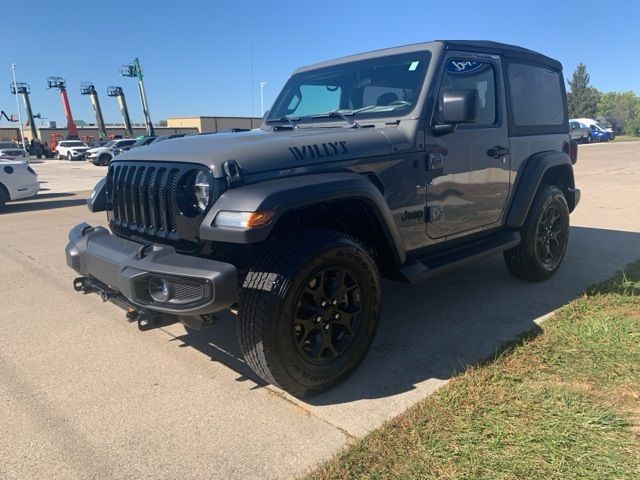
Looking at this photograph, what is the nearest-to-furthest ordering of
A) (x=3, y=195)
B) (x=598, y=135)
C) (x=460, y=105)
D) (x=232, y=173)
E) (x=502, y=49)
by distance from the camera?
(x=232, y=173) < (x=460, y=105) < (x=502, y=49) < (x=3, y=195) < (x=598, y=135)

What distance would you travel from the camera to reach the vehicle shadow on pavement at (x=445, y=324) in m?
3.22

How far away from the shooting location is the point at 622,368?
3156 mm

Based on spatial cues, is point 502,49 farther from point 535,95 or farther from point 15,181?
point 15,181

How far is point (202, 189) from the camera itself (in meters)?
2.80

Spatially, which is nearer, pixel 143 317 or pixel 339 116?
pixel 143 317

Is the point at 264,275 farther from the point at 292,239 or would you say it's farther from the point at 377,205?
the point at 377,205

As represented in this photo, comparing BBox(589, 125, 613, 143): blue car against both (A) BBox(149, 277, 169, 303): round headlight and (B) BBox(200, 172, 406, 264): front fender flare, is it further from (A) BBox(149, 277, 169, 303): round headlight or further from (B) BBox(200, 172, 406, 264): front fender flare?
(A) BBox(149, 277, 169, 303): round headlight

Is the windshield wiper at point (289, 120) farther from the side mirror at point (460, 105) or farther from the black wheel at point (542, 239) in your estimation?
the black wheel at point (542, 239)

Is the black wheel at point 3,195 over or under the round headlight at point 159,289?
over

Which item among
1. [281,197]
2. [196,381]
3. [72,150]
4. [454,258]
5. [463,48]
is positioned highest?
[72,150]

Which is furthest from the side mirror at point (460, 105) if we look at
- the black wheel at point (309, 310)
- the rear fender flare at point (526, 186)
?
the rear fender flare at point (526, 186)

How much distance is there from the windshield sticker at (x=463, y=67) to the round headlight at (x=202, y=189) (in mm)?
2008

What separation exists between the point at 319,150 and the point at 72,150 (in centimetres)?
4164

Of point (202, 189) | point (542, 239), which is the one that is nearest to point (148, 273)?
point (202, 189)
